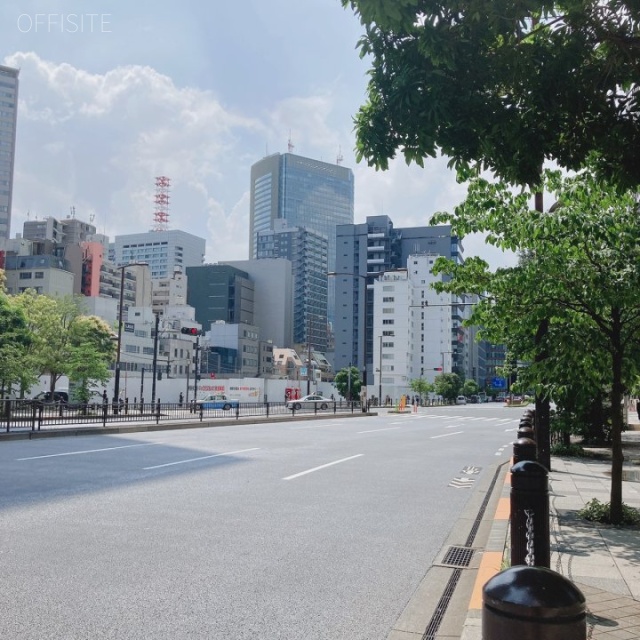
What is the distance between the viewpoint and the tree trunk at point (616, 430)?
797cm

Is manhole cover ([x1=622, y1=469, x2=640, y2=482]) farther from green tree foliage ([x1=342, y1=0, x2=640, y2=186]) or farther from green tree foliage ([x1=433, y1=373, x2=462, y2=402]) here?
green tree foliage ([x1=433, y1=373, x2=462, y2=402])

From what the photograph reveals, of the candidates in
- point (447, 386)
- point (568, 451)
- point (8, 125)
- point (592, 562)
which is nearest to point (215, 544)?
point (592, 562)

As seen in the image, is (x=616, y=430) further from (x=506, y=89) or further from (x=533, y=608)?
(x=533, y=608)

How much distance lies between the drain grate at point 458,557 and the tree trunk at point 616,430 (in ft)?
7.24

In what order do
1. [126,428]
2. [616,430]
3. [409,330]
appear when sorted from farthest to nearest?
[409,330] < [126,428] < [616,430]

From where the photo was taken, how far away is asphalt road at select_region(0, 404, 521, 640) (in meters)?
4.68

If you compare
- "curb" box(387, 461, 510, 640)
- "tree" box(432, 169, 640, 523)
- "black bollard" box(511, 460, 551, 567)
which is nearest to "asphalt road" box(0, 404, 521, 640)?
"curb" box(387, 461, 510, 640)

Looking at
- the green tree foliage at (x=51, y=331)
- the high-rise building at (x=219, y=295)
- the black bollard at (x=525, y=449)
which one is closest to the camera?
the black bollard at (x=525, y=449)

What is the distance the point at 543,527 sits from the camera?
4504 mm

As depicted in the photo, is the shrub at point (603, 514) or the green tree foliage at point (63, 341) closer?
the shrub at point (603, 514)

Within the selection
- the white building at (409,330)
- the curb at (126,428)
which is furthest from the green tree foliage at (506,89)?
the white building at (409,330)

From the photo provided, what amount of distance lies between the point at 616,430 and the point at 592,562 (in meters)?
2.31

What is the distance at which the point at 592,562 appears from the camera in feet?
20.5

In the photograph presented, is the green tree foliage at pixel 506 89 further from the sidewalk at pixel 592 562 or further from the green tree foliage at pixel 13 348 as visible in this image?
the green tree foliage at pixel 13 348
